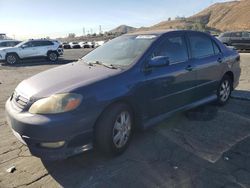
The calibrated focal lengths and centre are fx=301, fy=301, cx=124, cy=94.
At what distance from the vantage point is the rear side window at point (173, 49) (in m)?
4.64

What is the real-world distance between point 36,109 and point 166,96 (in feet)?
6.58

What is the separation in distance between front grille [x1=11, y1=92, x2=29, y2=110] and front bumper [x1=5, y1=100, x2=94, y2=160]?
0.39ft

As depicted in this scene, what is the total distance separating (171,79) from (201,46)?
1.33 m

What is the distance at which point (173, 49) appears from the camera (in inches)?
192

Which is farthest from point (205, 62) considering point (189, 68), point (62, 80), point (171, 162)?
point (62, 80)

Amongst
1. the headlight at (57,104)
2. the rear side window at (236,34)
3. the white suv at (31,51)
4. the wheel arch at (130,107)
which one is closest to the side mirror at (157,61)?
the wheel arch at (130,107)

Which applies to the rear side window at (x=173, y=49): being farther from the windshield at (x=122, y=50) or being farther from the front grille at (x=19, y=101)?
the front grille at (x=19, y=101)

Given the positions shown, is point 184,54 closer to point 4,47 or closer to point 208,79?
point 208,79

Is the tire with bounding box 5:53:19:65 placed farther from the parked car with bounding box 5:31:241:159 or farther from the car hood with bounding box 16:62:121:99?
the car hood with bounding box 16:62:121:99

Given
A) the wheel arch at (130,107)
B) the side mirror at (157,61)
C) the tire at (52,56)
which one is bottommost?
the tire at (52,56)

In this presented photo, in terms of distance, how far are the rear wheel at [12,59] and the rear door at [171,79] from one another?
16679 mm

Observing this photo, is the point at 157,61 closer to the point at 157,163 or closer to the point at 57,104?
the point at 157,163

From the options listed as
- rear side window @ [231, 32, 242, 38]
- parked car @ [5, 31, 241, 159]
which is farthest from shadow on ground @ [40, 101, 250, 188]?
rear side window @ [231, 32, 242, 38]

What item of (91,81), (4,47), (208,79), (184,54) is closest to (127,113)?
(91,81)
